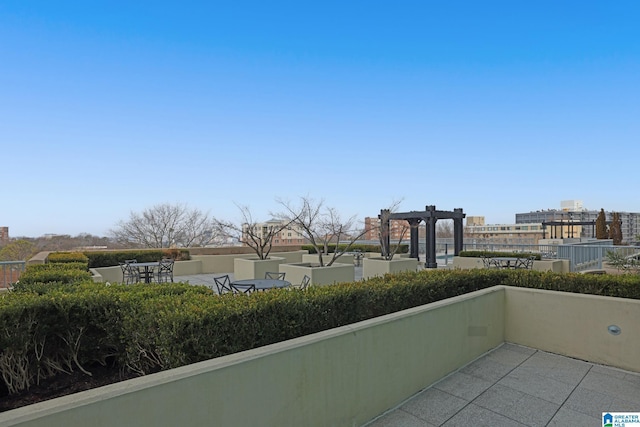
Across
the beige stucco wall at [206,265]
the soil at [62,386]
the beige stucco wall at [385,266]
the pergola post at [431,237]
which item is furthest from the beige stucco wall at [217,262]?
the soil at [62,386]

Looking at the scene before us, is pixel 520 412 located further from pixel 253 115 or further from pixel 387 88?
pixel 253 115

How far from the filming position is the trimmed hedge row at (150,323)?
85.9 inches

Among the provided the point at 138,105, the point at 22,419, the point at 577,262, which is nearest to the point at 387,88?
the point at 577,262

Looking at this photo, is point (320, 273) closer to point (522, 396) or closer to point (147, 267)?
point (147, 267)

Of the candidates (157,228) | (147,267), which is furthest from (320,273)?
(157,228)

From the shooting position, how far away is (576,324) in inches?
150

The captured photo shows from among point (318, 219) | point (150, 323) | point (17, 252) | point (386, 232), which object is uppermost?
point (318, 219)

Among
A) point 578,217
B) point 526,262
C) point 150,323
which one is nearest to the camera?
point 150,323

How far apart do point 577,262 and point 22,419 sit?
1264cm

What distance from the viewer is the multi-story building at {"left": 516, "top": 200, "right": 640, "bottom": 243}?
1307 inches

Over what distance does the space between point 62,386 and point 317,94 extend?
1337 cm

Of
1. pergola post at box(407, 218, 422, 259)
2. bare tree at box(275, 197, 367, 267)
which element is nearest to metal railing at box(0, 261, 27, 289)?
bare tree at box(275, 197, 367, 267)

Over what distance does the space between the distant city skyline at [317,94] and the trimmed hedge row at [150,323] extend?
29.1 ft

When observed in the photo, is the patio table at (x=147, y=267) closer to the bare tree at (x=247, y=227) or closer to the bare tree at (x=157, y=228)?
the bare tree at (x=247, y=227)
